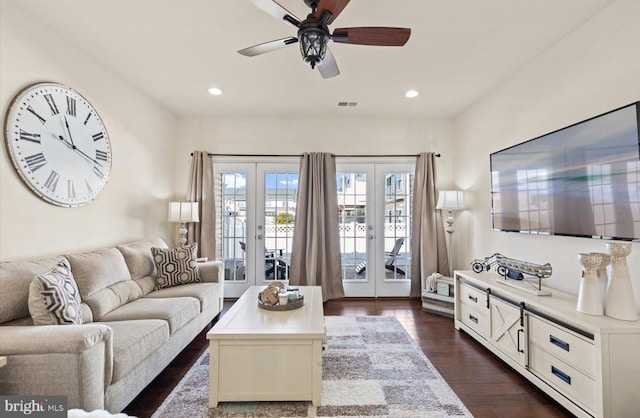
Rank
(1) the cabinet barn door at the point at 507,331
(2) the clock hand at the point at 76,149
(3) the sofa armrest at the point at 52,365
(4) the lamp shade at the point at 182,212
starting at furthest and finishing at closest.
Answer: (4) the lamp shade at the point at 182,212, (2) the clock hand at the point at 76,149, (1) the cabinet barn door at the point at 507,331, (3) the sofa armrest at the point at 52,365

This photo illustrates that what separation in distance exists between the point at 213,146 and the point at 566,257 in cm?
428

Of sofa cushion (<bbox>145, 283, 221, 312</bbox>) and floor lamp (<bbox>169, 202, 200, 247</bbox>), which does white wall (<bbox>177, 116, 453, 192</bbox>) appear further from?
sofa cushion (<bbox>145, 283, 221, 312</bbox>)

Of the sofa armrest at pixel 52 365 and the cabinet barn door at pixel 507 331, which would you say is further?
the cabinet barn door at pixel 507 331

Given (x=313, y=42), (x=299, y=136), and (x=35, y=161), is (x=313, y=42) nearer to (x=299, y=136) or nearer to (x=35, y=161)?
(x=35, y=161)

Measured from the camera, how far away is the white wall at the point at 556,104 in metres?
1.93

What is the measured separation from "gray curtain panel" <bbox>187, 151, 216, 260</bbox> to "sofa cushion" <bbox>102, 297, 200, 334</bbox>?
1565 millimetres

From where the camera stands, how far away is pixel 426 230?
4.18m

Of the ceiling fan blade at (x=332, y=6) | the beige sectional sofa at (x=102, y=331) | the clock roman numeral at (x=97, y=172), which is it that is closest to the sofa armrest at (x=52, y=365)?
the beige sectional sofa at (x=102, y=331)

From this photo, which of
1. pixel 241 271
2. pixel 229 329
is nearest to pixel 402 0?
pixel 229 329

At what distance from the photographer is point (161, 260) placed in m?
3.03

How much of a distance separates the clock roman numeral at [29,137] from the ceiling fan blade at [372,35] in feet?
7.45

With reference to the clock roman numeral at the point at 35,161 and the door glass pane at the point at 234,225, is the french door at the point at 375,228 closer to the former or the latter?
the door glass pane at the point at 234,225

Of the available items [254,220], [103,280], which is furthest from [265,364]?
[254,220]

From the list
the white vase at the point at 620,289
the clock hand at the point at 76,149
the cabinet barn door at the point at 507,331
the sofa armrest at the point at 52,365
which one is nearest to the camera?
the sofa armrest at the point at 52,365
